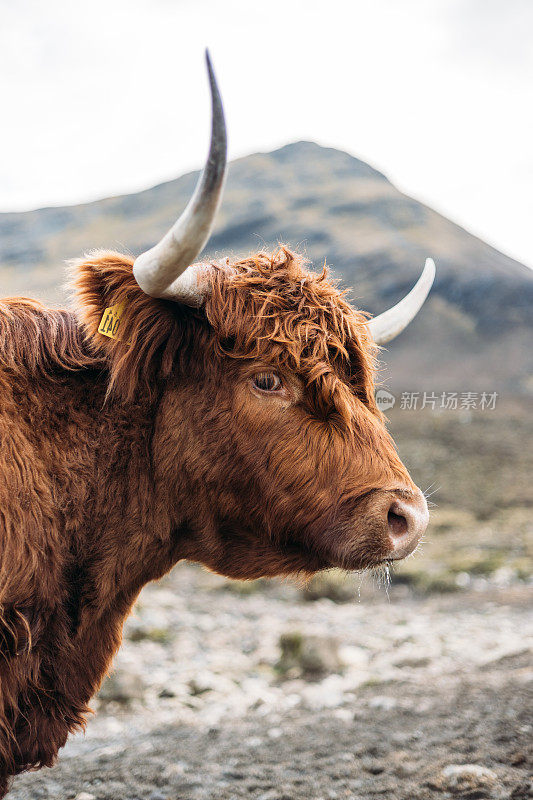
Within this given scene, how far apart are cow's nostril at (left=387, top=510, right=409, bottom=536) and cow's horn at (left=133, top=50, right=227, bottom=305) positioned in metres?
1.30

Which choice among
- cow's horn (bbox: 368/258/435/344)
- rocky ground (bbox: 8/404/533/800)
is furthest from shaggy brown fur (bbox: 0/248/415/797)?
cow's horn (bbox: 368/258/435/344)

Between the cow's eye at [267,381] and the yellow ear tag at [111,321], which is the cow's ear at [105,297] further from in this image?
the cow's eye at [267,381]

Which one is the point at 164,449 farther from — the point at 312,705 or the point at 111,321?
the point at 312,705

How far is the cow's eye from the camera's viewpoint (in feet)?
10.3

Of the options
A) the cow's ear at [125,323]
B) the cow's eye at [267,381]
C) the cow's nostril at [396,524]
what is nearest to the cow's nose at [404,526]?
the cow's nostril at [396,524]

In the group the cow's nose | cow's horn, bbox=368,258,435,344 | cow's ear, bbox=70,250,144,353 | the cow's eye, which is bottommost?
the cow's nose

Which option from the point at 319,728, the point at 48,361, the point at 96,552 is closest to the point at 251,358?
the point at 48,361

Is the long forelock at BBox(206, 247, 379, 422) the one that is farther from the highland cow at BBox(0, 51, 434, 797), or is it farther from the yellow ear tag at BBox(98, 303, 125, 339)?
the yellow ear tag at BBox(98, 303, 125, 339)

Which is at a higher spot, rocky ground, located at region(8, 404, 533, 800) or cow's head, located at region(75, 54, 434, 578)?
cow's head, located at region(75, 54, 434, 578)

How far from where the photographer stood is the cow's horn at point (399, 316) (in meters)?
3.92

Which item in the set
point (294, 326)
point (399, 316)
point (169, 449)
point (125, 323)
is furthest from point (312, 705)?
point (125, 323)

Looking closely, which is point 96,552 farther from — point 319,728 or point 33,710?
point 319,728

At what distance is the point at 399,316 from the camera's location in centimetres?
400

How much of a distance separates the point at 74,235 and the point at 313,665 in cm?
1416
